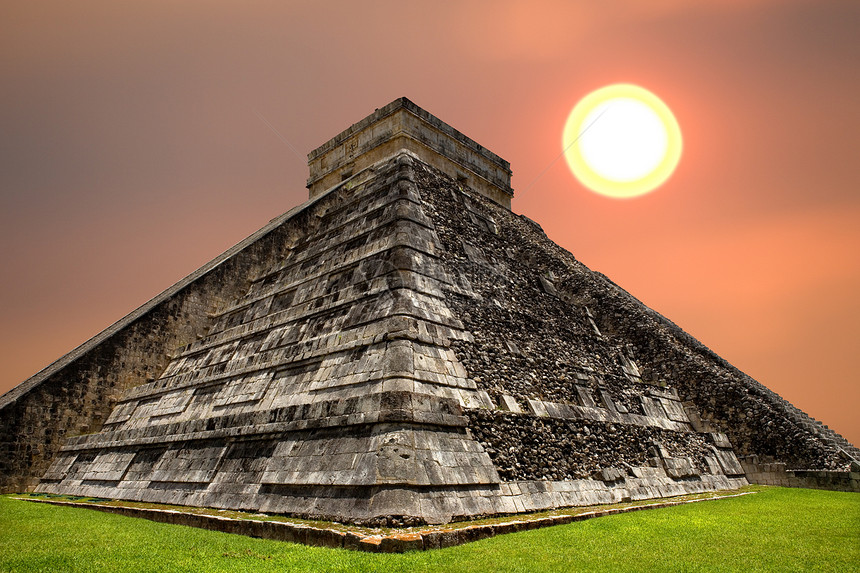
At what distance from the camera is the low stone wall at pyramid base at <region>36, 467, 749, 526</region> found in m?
6.46

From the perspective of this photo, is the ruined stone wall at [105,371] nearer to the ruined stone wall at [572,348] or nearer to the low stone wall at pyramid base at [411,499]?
the low stone wall at pyramid base at [411,499]

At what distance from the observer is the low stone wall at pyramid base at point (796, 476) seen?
487 inches

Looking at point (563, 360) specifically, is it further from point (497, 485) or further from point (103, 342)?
point (103, 342)

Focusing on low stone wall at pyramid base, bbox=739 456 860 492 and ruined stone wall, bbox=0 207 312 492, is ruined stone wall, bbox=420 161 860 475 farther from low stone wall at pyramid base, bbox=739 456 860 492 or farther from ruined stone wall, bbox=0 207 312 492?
ruined stone wall, bbox=0 207 312 492

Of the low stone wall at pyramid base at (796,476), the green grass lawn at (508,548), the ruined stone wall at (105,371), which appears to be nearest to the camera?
the green grass lawn at (508,548)

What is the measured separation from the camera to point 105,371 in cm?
1304

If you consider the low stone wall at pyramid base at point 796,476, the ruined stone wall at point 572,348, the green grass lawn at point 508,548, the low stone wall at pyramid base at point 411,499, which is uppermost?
the ruined stone wall at point 572,348

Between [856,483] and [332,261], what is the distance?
11978mm

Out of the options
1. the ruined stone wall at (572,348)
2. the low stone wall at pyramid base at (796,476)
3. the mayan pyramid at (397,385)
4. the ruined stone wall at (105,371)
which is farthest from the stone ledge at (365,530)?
the low stone wall at pyramid base at (796,476)

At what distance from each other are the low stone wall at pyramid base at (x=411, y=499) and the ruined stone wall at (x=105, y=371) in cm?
239

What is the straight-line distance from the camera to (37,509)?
30.1 feet

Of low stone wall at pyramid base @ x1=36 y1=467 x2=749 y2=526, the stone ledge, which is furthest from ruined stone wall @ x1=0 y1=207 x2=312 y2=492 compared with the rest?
the stone ledge

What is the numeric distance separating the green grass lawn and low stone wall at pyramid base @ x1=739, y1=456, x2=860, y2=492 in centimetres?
467

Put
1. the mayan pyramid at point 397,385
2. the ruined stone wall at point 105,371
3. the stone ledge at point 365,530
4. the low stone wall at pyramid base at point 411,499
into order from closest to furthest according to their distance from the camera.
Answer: the stone ledge at point 365,530, the low stone wall at pyramid base at point 411,499, the mayan pyramid at point 397,385, the ruined stone wall at point 105,371
